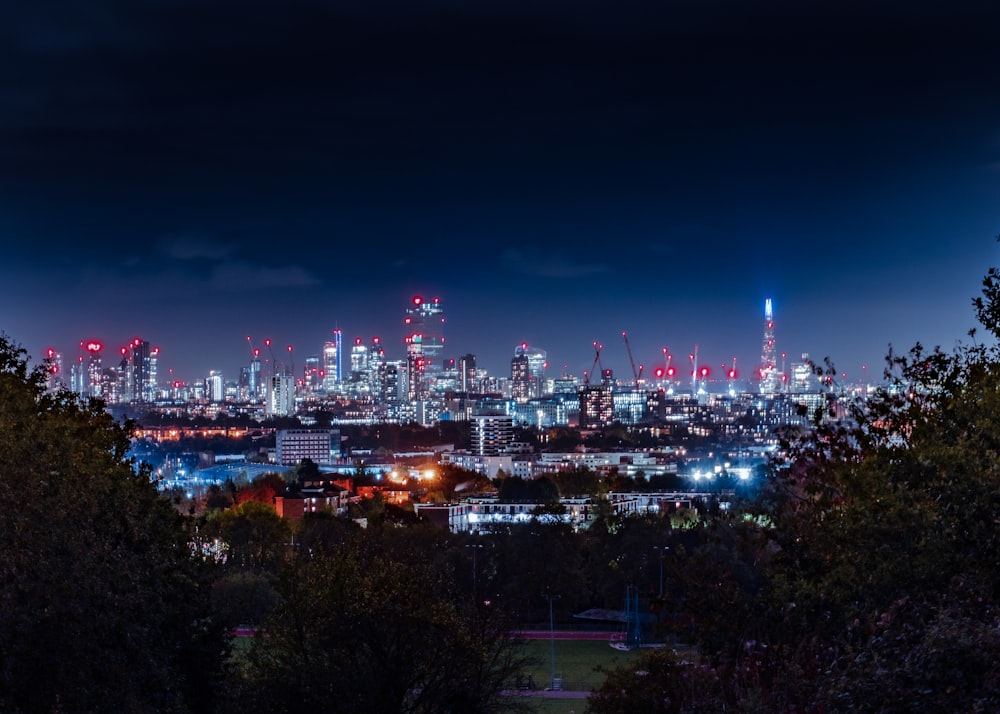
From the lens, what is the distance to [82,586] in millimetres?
9117

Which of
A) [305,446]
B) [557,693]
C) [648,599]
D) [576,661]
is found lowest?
[576,661]

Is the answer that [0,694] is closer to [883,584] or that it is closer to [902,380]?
[883,584]

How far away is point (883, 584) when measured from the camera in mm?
8516

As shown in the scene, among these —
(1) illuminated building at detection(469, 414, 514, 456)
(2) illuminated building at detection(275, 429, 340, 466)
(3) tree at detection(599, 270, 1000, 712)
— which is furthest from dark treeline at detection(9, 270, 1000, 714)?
(2) illuminated building at detection(275, 429, 340, 466)

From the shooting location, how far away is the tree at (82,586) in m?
8.76

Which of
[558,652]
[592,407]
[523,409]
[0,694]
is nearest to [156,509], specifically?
[0,694]

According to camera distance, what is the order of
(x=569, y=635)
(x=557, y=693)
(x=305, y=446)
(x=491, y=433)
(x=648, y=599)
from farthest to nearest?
(x=305, y=446)
(x=491, y=433)
(x=569, y=635)
(x=557, y=693)
(x=648, y=599)

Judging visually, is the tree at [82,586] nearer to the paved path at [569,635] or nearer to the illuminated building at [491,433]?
the paved path at [569,635]

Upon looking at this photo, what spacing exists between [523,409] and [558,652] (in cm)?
15122

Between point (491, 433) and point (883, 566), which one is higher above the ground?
point (491, 433)

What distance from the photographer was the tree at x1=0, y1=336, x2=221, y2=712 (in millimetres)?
8758

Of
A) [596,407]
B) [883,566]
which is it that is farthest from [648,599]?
[596,407]

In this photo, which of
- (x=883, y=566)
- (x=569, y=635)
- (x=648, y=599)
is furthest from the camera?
(x=569, y=635)

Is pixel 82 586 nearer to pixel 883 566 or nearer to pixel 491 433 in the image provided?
pixel 883 566
